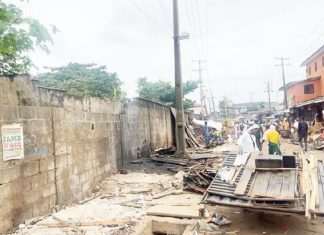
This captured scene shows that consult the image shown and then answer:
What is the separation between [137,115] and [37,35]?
33.9 feet

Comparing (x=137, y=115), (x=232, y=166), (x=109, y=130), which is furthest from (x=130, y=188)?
(x=137, y=115)

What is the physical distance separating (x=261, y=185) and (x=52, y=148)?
168 inches

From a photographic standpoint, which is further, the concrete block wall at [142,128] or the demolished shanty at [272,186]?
the concrete block wall at [142,128]

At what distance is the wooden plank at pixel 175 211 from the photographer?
7.32 meters

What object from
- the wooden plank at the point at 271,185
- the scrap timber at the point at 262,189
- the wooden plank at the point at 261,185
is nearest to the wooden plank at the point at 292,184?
the scrap timber at the point at 262,189

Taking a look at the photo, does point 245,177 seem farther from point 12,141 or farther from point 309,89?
point 309,89

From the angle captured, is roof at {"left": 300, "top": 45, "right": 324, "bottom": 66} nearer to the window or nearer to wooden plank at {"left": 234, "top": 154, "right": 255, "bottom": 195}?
the window

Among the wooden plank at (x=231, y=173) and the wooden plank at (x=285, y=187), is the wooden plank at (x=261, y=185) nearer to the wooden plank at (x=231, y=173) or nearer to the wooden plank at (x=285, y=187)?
the wooden plank at (x=285, y=187)

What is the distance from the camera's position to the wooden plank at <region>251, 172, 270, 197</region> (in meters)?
6.72

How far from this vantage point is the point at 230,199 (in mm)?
6898

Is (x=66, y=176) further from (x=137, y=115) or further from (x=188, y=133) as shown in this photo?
(x=188, y=133)

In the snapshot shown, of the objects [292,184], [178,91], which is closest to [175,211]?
[292,184]

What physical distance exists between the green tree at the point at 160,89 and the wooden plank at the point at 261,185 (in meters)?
28.1

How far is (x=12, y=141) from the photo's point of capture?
6.06 metres
